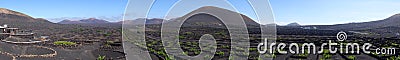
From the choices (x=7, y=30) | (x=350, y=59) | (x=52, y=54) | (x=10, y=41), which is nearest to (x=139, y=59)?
(x=52, y=54)

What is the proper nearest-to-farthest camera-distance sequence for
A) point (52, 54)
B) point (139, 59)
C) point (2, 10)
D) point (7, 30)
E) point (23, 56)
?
point (139, 59), point (23, 56), point (52, 54), point (7, 30), point (2, 10)

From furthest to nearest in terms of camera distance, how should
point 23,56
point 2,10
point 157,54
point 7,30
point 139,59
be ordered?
1. point 2,10
2. point 7,30
3. point 157,54
4. point 23,56
5. point 139,59

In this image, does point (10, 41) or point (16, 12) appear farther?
point (16, 12)

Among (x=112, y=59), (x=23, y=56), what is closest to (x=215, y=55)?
(x=112, y=59)

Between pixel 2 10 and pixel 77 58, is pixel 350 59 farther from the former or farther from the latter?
pixel 2 10

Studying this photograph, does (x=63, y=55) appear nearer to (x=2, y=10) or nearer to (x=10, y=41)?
(x=10, y=41)

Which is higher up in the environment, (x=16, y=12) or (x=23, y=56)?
(x=16, y=12)

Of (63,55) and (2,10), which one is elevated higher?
(2,10)

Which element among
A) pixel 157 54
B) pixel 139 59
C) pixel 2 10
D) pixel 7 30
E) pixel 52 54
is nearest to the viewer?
pixel 139 59

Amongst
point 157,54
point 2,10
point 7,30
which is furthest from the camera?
point 2,10

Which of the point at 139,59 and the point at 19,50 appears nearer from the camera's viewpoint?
the point at 139,59
